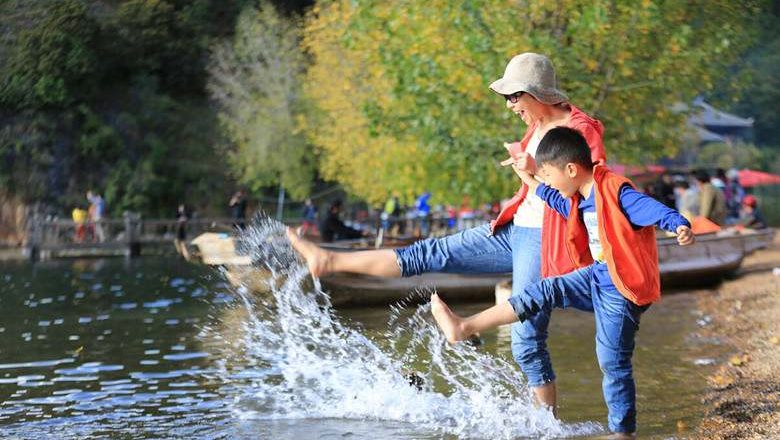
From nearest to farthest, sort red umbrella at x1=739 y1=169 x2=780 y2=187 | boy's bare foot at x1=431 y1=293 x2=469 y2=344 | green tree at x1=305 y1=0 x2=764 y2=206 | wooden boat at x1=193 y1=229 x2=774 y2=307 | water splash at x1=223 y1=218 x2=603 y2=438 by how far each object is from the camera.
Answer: boy's bare foot at x1=431 y1=293 x2=469 y2=344, water splash at x1=223 y1=218 x2=603 y2=438, wooden boat at x1=193 y1=229 x2=774 y2=307, green tree at x1=305 y1=0 x2=764 y2=206, red umbrella at x1=739 y1=169 x2=780 y2=187

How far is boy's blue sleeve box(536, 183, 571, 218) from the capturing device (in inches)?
250

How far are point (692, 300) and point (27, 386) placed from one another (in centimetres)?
963

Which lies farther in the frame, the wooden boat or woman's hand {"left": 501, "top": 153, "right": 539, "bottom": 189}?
the wooden boat

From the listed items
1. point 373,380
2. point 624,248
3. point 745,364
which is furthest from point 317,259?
point 745,364

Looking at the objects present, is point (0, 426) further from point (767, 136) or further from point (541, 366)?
point (767, 136)

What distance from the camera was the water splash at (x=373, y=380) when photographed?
7.59m

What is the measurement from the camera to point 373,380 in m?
8.82

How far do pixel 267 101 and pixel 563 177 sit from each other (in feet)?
127

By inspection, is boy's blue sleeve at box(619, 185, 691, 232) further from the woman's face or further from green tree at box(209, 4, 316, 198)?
green tree at box(209, 4, 316, 198)

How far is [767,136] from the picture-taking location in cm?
6384

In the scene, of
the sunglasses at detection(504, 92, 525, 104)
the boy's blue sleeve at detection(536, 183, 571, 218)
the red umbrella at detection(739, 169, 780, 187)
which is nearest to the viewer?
the boy's blue sleeve at detection(536, 183, 571, 218)

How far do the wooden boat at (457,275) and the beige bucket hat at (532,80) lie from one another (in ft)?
25.3

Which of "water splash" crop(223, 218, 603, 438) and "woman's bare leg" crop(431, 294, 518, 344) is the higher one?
"woman's bare leg" crop(431, 294, 518, 344)

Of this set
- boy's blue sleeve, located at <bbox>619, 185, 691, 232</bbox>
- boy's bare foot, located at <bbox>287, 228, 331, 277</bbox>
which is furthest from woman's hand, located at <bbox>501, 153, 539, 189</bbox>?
boy's bare foot, located at <bbox>287, 228, 331, 277</bbox>
